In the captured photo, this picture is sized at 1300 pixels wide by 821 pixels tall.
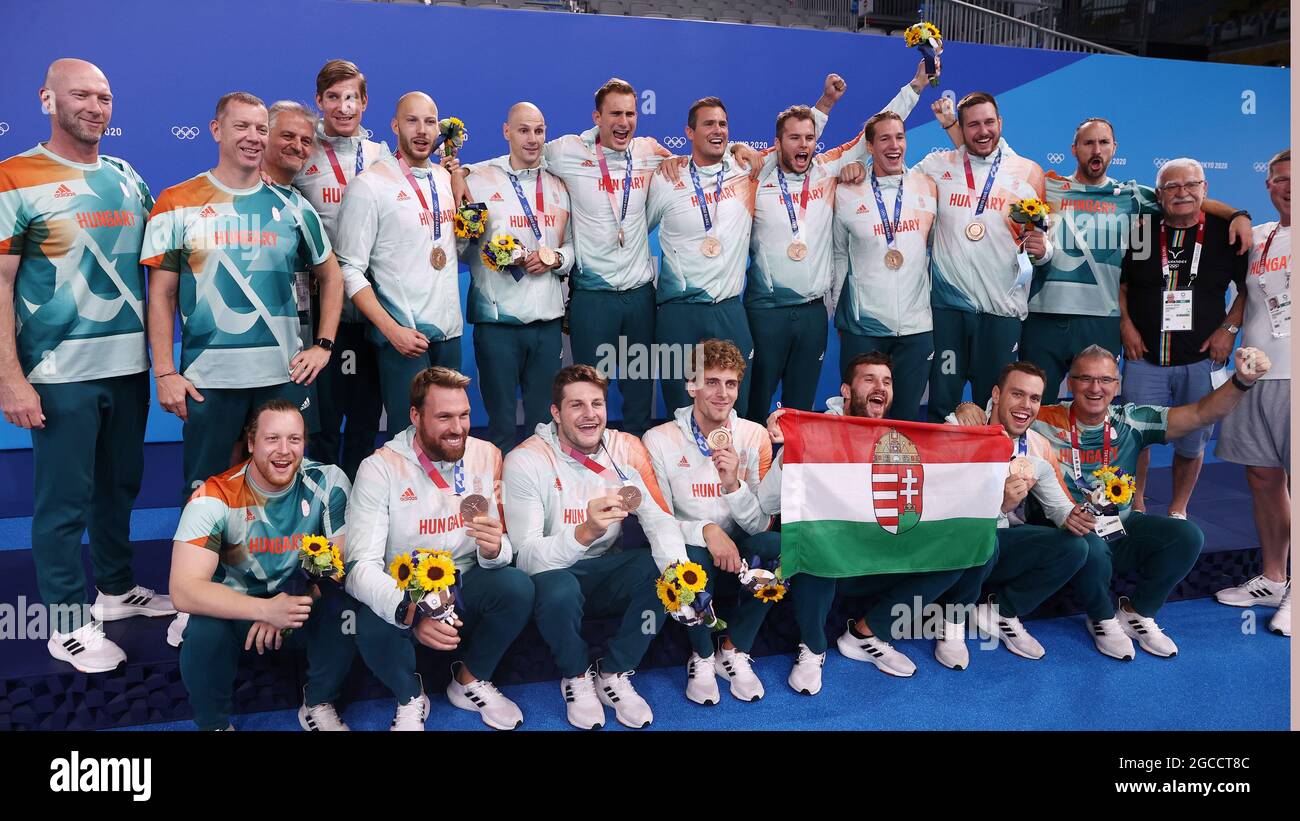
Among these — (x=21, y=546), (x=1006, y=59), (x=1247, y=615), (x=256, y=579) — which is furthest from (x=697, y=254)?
(x=1006, y=59)

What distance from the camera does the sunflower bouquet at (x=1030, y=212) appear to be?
4.13 metres

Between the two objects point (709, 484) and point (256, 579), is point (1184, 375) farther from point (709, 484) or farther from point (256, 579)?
point (256, 579)

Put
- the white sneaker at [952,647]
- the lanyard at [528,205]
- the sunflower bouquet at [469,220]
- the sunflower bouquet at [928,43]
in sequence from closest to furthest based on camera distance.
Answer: the white sneaker at [952,647]
the sunflower bouquet at [469,220]
the lanyard at [528,205]
the sunflower bouquet at [928,43]

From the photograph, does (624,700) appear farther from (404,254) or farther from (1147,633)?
(1147,633)

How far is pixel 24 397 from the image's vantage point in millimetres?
3115

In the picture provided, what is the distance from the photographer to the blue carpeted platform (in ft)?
10.7

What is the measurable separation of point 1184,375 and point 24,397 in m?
4.97

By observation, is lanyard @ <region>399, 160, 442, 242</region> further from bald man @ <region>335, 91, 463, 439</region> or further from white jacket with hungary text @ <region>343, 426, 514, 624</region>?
white jacket with hungary text @ <region>343, 426, 514, 624</region>

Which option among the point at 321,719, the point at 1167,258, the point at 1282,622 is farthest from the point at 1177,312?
the point at 321,719

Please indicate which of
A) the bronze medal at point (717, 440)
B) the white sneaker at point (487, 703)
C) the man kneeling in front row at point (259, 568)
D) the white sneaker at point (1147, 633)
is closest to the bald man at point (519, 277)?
the bronze medal at point (717, 440)

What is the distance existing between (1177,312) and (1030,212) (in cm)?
98

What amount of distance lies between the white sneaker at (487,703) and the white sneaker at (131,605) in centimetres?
116

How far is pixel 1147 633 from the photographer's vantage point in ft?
12.9

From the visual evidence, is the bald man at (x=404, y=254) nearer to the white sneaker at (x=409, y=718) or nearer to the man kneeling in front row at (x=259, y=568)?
the man kneeling in front row at (x=259, y=568)
